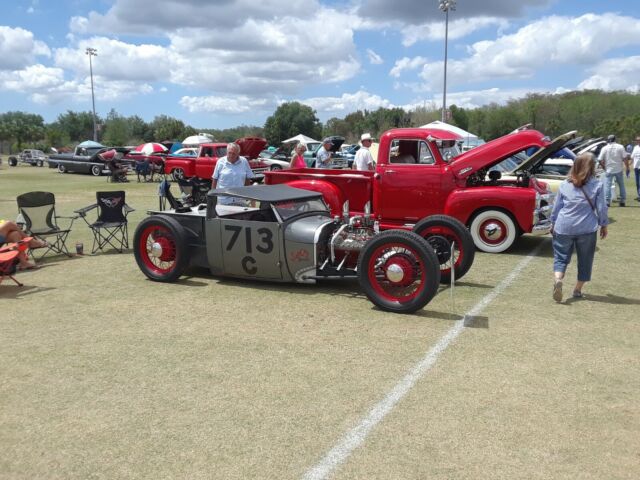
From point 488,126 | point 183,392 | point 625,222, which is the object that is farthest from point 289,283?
point 488,126

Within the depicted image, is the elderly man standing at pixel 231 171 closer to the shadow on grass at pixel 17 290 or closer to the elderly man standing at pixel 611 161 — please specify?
the shadow on grass at pixel 17 290

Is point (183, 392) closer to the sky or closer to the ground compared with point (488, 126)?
closer to the ground

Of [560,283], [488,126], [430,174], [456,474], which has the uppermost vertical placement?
[488,126]

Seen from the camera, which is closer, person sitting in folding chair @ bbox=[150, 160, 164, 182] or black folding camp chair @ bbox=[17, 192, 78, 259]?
black folding camp chair @ bbox=[17, 192, 78, 259]

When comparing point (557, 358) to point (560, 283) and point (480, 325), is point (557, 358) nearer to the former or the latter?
point (480, 325)

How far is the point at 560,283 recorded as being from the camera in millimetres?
5723

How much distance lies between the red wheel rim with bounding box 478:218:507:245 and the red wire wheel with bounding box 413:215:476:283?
210cm

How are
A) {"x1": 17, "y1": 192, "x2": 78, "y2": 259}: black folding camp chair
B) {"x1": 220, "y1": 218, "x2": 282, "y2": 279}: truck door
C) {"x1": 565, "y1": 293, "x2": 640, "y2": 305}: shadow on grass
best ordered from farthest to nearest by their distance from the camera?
{"x1": 17, "y1": 192, "x2": 78, "y2": 259}: black folding camp chair, {"x1": 220, "y1": 218, "x2": 282, "y2": 279}: truck door, {"x1": 565, "y1": 293, "x2": 640, "y2": 305}: shadow on grass

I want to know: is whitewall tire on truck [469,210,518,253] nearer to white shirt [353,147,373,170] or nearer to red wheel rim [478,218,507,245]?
red wheel rim [478,218,507,245]

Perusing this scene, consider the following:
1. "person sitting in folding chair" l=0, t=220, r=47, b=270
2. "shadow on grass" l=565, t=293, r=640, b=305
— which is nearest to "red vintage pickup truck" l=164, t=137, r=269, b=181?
"person sitting in folding chair" l=0, t=220, r=47, b=270

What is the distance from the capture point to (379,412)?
3426mm

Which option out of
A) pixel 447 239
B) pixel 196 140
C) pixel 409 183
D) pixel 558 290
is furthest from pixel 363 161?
pixel 196 140

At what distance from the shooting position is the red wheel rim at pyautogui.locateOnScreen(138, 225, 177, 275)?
6.62 metres

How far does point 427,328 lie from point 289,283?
2161mm
